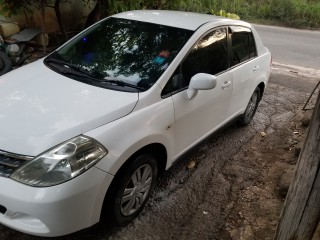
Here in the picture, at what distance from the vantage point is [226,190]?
3537mm

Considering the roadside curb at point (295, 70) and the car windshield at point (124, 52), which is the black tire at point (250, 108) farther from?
the roadside curb at point (295, 70)

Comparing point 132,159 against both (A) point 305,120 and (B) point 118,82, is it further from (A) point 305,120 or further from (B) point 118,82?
(A) point 305,120

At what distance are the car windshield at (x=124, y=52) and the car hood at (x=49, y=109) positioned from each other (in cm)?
19

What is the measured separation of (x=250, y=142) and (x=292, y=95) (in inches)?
92.8

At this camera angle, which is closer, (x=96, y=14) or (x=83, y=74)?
(x=83, y=74)

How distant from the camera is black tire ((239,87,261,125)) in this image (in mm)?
4779

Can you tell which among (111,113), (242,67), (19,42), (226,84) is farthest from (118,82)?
(19,42)

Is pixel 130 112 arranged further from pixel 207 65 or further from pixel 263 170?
pixel 263 170

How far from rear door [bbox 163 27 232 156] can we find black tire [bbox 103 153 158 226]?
0.41 metres

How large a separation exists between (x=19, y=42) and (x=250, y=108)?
4.82m

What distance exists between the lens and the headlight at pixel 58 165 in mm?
2174

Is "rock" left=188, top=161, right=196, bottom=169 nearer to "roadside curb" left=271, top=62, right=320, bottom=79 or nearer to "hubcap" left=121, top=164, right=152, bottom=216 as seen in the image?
"hubcap" left=121, top=164, right=152, bottom=216

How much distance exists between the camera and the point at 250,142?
182 inches

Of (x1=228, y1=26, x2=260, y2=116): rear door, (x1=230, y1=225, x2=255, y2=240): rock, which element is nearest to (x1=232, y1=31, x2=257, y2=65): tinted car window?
(x1=228, y1=26, x2=260, y2=116): rear door
